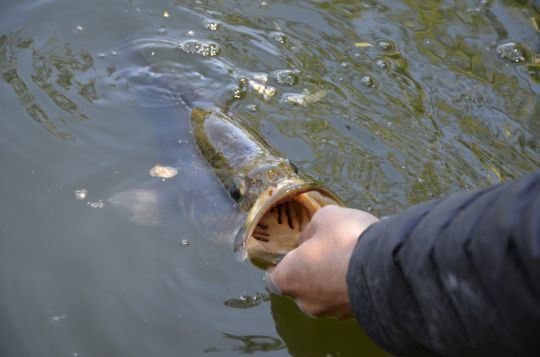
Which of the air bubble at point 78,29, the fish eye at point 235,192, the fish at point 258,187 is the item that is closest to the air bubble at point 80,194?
the fish at point 258,187

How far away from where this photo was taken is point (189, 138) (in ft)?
14.8

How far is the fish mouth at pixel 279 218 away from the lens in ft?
10.7

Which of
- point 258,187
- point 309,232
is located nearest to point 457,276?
point 309,232

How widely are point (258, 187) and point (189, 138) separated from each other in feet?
3.08

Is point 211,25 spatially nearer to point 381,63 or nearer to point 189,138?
point 381,63

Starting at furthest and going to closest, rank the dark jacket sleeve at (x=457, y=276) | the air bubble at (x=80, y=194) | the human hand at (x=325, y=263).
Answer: the air bubble at (x=80, y=194) < the human hand at (x=325, y=263) < the dark jacket sleeve at (x=457, y=276)

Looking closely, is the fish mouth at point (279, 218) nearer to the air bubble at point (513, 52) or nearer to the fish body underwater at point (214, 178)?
the fish body underwater at point (214, 178)

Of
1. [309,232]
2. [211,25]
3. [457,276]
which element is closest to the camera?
[457,276]

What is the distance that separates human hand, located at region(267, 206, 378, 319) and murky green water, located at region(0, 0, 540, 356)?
27.9 inches

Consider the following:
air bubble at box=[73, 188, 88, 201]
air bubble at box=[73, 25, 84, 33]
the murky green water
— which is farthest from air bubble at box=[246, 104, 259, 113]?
air bubble at box=[73, 25, 84, 33]

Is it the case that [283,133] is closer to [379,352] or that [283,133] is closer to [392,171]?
[392,171]

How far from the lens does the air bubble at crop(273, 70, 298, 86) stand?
5.28 meters

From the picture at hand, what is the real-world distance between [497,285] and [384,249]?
415mm

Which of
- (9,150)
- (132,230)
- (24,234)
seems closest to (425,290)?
(132,230)
